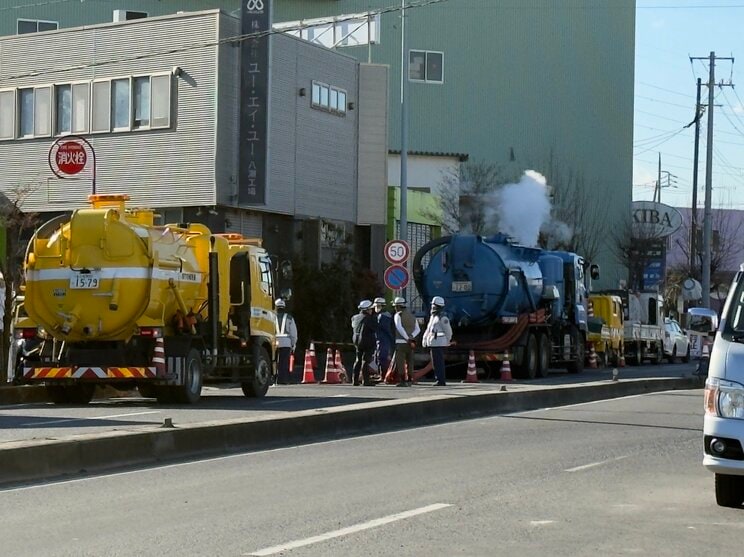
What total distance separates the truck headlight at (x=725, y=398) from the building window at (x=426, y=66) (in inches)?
2334

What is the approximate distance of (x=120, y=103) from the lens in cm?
4275

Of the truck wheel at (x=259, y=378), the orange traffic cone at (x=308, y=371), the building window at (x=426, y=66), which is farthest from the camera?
the building window at (x=426, y=66)

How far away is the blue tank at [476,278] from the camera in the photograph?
34.3 metres

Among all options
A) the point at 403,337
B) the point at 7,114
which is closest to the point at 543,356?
the point at 403,337

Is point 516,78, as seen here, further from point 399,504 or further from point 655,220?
point 399,504

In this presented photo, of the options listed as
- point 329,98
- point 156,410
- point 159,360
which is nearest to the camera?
point 156,410

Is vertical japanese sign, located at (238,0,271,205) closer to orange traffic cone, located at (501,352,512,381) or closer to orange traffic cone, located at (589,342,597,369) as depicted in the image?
orange traffic cone, located at (501,352,512,381)

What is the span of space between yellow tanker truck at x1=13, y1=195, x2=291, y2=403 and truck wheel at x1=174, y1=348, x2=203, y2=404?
0.02m

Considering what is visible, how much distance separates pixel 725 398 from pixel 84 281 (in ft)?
46.0

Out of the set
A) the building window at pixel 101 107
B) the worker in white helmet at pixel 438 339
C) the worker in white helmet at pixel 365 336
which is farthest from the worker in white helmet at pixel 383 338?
the building window at pixel 101 107

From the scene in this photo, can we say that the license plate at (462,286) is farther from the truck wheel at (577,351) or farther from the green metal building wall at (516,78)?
the green metal building wall at (516,78)

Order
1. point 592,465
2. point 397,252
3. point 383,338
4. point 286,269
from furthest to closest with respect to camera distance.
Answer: point 397,252
point 383,338
point 286,269
point 592,465

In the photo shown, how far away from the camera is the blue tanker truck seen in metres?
34.4

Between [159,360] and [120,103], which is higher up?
[120,103]
